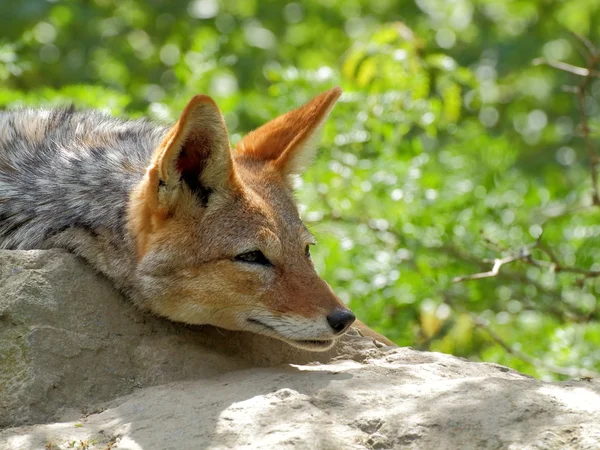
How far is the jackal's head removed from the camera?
4832 millimetres

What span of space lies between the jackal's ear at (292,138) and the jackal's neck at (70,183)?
70 centimetres

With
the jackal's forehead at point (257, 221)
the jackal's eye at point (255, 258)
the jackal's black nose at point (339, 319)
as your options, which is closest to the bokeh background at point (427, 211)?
the jackal's forehead at point (257, 221)

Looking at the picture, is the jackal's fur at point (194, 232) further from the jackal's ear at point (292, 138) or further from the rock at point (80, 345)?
the rock at point (80, 345)

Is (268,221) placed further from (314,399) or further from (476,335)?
(476,335)

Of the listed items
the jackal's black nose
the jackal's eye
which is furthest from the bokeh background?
the jackal's eye

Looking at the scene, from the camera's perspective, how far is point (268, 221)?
5.10 meters

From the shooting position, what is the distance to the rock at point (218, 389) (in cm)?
387

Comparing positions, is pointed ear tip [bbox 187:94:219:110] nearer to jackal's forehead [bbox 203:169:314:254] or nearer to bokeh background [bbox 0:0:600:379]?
jackal's forehead [bbox 203:169:314:254]

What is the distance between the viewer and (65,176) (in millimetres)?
5594

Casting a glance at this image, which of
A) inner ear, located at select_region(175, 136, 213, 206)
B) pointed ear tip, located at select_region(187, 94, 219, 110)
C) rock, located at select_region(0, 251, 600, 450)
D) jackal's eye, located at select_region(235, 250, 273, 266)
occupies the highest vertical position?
pointed ear tip, located at select_region(187, 94, 219, 110)

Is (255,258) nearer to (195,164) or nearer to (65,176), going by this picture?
(195,164)

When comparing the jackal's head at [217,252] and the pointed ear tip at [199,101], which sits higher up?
the pointed ear tip at [199,101]

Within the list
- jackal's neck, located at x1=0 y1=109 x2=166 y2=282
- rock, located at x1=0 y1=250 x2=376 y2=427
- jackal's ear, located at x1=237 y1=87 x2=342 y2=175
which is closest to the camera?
rock, located at x1=0 y1=250 x2=376 y2=427

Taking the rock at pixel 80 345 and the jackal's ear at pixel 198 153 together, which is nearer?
the rock at pixel 80 345
